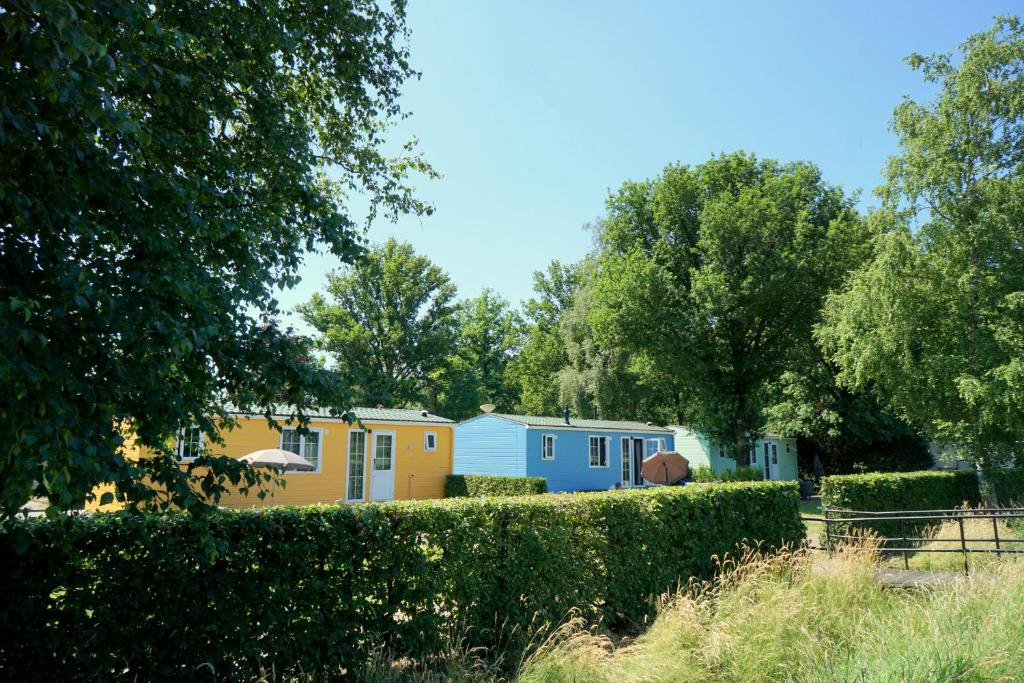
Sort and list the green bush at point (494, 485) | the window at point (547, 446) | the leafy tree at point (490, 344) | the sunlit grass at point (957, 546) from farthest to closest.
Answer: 1. the leafy tree at point (490, 344)
2. the window at point (547, 446)
3. the green bush at point (494, 485)
4. the sunlit grass at point (957, 546)

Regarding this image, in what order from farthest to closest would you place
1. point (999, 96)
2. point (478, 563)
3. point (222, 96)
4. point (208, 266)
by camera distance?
point (999, 96), point (478, 563), point (222, 96), point (208, 266)

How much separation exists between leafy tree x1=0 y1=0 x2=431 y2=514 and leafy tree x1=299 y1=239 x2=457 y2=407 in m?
34.2

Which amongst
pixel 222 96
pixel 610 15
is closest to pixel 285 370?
pixel 222 96

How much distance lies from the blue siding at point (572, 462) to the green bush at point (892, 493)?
11.1 meters

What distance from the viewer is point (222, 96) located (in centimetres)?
507

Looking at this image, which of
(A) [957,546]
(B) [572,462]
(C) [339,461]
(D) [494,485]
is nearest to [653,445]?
(B) [572,462]

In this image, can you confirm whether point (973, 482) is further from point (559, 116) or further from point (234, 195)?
→ point (234, 195)

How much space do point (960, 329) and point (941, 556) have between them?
25.1 feet

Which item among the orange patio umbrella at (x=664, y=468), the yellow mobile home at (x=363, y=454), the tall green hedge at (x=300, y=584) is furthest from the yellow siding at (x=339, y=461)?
the tall green hedge at (x=300, y=584)

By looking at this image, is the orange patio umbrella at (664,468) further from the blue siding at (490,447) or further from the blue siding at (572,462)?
the blue siding at (490,447)

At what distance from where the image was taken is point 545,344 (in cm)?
4166

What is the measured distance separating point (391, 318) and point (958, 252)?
30.3m

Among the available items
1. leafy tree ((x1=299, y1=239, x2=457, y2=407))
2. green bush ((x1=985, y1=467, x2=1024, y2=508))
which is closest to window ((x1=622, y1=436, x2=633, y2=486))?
green bush ((x1=985, y1=467, x2=1024, y2=508))

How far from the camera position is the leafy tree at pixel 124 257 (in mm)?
2547
